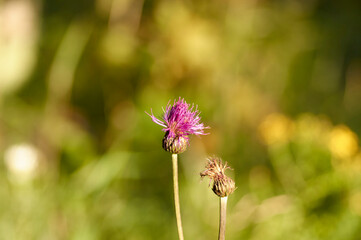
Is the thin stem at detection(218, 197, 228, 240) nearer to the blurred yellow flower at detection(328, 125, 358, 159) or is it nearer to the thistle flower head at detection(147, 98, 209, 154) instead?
the thistle flower head at detection(147, 98, 209, 154)

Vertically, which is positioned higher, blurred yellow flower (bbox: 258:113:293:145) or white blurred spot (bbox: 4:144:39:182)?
blurred yellow flower (bbox: 258:113:293:145)


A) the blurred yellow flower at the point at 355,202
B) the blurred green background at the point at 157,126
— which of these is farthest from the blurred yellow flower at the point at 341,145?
the blurred yellow flower at the point at 355,202

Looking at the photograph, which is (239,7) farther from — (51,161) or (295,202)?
(51,161)

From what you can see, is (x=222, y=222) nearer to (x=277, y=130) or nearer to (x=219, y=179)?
(x=219, y=179)

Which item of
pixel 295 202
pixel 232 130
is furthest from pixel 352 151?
pixel 232 130

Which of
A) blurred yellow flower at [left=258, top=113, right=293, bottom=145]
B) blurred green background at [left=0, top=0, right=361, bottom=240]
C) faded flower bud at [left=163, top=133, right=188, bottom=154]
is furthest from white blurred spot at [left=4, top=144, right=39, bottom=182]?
faded flower bud at [left=163, top=133, right=188, bottom=154]

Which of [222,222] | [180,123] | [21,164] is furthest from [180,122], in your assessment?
[21,164]
